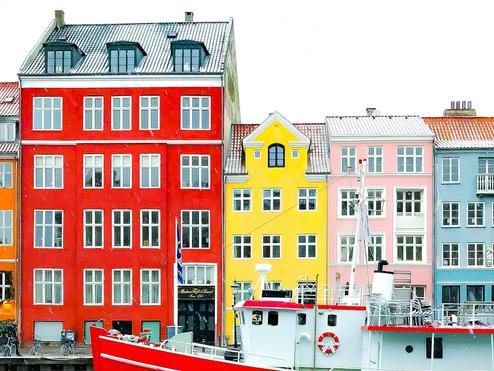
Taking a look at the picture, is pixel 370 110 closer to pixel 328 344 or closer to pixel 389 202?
pixel 389 202

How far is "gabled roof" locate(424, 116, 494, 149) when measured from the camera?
183 feet

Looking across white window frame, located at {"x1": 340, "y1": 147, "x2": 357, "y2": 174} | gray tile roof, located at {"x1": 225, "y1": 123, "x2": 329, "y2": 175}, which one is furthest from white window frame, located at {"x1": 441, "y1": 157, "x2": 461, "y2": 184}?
gray tile roof, located at {"x1": 225, "y1": 123, "x2": 329, "y2": 175}

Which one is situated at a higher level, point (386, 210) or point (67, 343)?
point (386, 210)

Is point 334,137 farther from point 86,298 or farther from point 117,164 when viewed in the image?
point 86,298

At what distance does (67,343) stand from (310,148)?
55.8 ft

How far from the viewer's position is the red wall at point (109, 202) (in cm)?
5456

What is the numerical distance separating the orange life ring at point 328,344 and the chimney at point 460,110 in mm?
28397

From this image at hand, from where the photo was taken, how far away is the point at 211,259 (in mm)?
54812

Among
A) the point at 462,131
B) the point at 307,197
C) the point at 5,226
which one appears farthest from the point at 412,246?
the point at 5,226

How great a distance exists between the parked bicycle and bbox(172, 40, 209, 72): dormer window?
1498cm

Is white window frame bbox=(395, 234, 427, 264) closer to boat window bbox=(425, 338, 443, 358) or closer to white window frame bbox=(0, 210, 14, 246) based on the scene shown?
boat window bbox=(425, 338, 443, 358)

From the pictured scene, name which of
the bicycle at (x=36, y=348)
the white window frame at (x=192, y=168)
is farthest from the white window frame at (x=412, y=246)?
the bicycle at (x=36, y=348)

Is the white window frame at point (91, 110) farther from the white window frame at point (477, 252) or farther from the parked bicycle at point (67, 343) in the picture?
the white window frame at point (477, 252)

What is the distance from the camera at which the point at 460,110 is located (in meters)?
62.0
